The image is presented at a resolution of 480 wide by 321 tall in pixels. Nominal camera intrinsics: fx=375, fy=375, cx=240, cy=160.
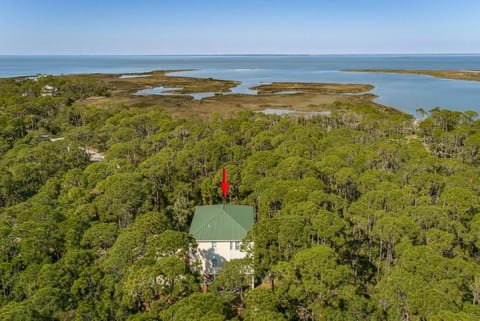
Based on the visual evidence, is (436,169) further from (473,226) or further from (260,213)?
(260,213)

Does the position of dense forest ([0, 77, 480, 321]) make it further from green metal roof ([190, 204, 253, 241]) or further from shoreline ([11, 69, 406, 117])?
shoreline ([11, 69, 406, 117])

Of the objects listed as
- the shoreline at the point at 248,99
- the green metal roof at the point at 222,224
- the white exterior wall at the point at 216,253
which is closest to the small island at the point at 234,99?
the shoreline at the point at 248,99

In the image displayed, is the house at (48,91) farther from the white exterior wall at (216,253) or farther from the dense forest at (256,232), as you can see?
the white exterior wall at (216,253)

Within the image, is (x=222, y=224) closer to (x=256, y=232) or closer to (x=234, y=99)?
(x=256, y=232)

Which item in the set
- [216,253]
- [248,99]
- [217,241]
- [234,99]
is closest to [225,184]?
[217,241]

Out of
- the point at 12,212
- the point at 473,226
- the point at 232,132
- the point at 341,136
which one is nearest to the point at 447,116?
the point at 341,136

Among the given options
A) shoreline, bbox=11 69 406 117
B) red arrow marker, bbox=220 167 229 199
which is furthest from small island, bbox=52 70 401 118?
red arrow marker, bbox=220 167 229 199
